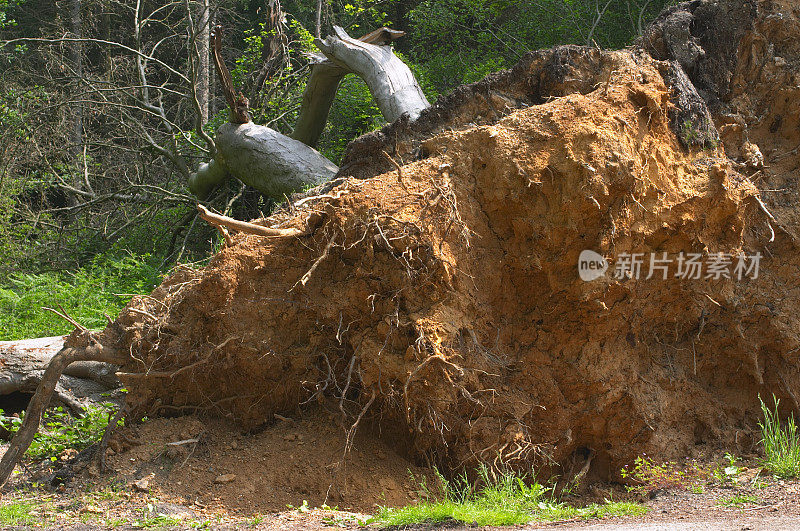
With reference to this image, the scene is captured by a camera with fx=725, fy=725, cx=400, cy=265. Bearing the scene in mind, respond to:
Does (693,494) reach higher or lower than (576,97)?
lower

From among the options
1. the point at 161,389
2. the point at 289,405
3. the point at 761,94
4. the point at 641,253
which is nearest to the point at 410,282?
the point at 289,405

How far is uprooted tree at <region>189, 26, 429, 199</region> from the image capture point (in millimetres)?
8859

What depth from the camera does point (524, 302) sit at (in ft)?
16.9

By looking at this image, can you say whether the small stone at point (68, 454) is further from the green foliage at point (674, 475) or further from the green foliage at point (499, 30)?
the green foliage at point (499, 30)

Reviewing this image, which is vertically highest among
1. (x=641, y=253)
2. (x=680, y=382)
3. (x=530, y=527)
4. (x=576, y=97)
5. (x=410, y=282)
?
(x=576, y=97)

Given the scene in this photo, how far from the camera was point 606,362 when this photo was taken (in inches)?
202

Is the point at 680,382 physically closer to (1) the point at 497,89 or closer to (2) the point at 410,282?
(2) the point at 410,282

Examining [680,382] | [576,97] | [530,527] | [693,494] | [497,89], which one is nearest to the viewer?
[530,527]

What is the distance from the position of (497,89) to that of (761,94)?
7.19ft

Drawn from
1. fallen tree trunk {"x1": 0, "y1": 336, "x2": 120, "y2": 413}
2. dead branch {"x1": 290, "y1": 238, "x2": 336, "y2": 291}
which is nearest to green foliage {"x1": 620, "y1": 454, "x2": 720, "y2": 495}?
dead branch {"x1": 290, "y1": 238, "x2": 336, "y2": 291}

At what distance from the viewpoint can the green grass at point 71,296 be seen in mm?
8508

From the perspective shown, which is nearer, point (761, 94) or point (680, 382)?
point (680, 382)

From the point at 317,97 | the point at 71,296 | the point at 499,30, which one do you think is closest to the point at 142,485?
the point at 71,296

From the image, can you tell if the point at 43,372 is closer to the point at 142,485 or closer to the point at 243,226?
the point at 142,485
